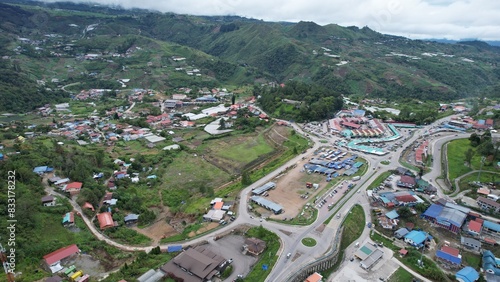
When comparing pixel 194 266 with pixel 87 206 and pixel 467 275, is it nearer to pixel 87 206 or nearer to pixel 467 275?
pixel 87 206

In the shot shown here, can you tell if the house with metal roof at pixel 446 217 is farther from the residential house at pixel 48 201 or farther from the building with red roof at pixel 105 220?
the residential house at pixel 48 201

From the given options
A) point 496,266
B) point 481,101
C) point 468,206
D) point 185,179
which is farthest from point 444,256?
point 481,101

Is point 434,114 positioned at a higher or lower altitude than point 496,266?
higher

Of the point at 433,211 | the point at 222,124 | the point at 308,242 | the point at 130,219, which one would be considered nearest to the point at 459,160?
the point at 433,211

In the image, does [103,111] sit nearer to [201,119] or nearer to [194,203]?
[201,119]

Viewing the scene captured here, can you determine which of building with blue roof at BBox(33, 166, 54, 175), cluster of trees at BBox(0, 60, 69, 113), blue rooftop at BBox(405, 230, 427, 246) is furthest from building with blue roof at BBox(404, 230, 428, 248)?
cluster of trees at BBox(0, 60, 69, 113)

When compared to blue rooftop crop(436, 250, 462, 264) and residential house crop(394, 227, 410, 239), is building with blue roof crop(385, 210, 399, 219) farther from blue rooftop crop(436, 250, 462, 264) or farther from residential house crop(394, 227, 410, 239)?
blue rooftop crop(436, 250, 462, 264)
